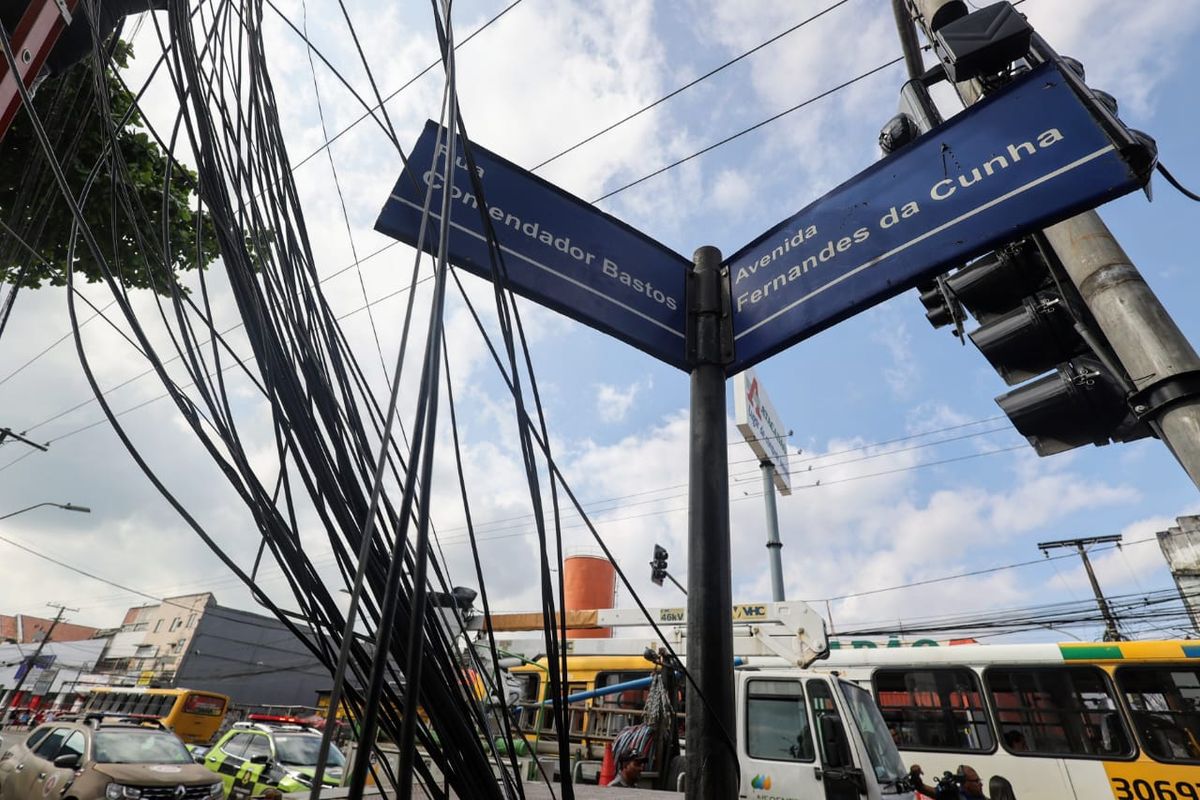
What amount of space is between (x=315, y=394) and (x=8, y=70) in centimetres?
120

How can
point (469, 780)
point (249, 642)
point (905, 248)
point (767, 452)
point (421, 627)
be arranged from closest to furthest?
1. point (421, 627)
2. point (469, 780)
3. point (905, 248)
4. point (767, 452)
5. point (249, 642)

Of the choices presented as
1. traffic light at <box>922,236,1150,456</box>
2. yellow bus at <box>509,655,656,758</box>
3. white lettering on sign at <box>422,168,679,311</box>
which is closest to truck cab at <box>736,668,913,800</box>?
yellow bus at <box>509,655,656,758</box>

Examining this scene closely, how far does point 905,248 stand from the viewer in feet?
5.82

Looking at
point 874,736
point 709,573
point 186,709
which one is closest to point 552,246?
point 709,573

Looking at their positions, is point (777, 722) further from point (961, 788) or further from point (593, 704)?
point (593, 704)

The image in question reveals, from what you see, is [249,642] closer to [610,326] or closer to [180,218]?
[180,218]

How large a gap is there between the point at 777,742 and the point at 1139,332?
5.22m

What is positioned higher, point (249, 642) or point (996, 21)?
point (249, 642)

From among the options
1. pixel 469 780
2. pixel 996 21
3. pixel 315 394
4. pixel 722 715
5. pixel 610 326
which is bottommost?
pixel 469 780

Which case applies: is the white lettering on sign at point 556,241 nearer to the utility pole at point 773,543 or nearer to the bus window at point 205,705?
the utility pole at point 773,543

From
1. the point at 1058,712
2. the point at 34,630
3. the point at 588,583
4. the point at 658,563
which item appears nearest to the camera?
the point at 1058,712

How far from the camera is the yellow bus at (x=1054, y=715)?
6.39 meters

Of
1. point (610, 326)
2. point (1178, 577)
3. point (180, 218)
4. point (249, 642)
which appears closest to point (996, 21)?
point (610, 326)

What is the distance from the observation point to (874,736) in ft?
19.2
